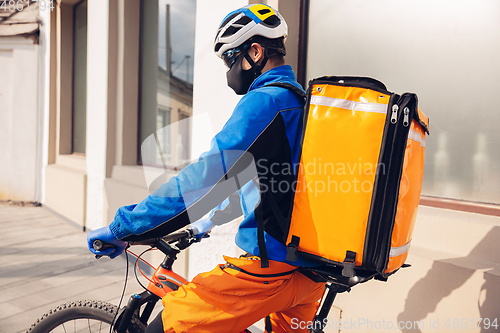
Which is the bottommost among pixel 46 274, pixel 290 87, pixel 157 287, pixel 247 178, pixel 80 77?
pixel 46 274

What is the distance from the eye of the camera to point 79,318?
188cm

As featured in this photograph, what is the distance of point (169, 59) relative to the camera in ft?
17.5

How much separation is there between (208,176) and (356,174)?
46cm

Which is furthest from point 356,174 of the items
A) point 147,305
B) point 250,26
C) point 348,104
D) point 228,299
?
point 147,305

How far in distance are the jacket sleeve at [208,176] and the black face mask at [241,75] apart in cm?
32

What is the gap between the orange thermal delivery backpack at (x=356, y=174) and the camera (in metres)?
1.17

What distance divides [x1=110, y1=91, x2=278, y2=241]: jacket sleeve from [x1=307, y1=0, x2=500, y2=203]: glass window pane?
1853 millimetres

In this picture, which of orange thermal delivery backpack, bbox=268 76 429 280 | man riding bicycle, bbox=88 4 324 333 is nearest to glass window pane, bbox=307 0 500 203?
orange thermal delivery backpack, bbox=268 76 429 280

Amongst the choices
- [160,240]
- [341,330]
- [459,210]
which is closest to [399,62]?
[459,210]

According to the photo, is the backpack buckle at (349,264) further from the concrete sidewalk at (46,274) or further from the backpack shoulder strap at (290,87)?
the concrete sidewalk at (46,274)

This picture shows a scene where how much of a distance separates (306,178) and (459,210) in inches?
68.6

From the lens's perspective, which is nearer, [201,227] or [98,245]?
[98,245]

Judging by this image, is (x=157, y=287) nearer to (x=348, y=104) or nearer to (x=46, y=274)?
(x=348, y=104)

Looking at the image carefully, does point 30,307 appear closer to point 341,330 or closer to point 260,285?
point 341,330
